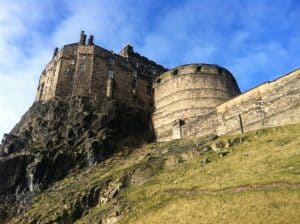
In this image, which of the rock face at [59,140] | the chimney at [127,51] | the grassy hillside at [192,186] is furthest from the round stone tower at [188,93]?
the grassy hillside at [192,186]

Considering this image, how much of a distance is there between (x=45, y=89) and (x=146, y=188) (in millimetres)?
20923

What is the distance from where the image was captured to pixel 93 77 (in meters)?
42.8

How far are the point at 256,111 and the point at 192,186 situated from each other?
11.4 m

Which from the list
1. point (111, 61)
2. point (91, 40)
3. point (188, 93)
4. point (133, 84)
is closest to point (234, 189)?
point (188, 93)

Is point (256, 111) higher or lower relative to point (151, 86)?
lower

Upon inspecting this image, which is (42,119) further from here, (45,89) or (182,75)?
(182,75)

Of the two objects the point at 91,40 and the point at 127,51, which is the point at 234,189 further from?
the point at 127,51

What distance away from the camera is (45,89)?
43438 mm

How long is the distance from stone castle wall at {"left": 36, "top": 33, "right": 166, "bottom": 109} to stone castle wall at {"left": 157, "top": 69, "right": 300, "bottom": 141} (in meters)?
8.49

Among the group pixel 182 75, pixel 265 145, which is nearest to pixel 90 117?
pixel 182 75

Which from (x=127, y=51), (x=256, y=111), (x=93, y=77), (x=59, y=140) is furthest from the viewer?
(x=127, y=51)

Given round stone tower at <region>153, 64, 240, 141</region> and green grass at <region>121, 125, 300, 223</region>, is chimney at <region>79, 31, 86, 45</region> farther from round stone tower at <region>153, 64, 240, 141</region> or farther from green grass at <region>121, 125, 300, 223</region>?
green grass at <region>121, 125, 300, 223</region>

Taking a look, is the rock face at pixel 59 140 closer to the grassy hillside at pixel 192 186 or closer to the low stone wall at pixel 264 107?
the grassy hillside at pixel 192 186

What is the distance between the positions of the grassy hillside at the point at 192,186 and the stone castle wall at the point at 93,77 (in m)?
10.3
